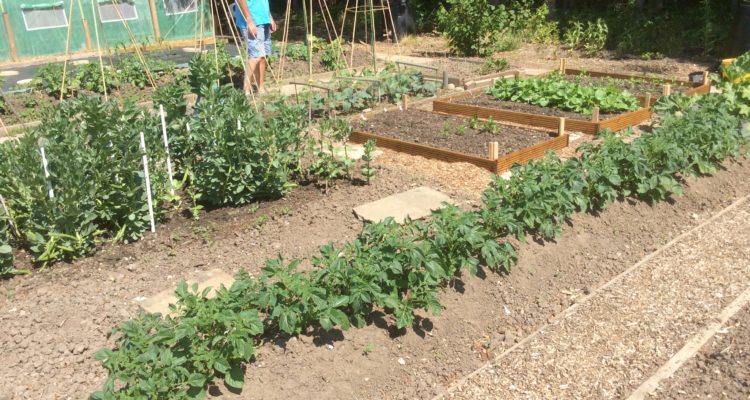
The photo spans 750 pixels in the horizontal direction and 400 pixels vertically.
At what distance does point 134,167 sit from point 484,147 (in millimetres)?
3291

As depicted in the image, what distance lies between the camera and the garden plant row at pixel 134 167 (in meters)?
4.11

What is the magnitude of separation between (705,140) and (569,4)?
1149 cm

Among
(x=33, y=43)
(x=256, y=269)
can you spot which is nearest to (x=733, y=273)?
(x=256, y=269)

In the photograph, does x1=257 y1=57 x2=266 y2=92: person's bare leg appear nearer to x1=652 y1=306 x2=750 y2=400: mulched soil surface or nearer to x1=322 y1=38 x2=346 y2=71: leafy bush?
x1=322 y1=38 x2=346 y2=71: leafy bush

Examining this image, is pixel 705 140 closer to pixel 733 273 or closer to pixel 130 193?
pixel 733 273

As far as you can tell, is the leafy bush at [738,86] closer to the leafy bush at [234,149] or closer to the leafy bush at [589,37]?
the leafy bush at [234,149]

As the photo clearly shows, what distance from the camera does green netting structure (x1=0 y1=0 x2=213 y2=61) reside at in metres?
12.8

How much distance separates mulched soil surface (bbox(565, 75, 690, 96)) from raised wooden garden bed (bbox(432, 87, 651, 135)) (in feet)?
3.12

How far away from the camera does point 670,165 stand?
5.10m

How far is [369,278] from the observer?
3287mm

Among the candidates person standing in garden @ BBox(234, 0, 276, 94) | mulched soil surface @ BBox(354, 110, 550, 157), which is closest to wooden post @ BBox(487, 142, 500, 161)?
mulched soil surface @ BBox(354, 110, 550, 157)

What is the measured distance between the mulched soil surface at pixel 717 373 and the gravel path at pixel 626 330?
0.13 m

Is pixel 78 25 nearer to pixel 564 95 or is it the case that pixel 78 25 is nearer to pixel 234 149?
pixel 564 95

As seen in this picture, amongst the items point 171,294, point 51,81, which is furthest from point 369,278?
point 51,81
